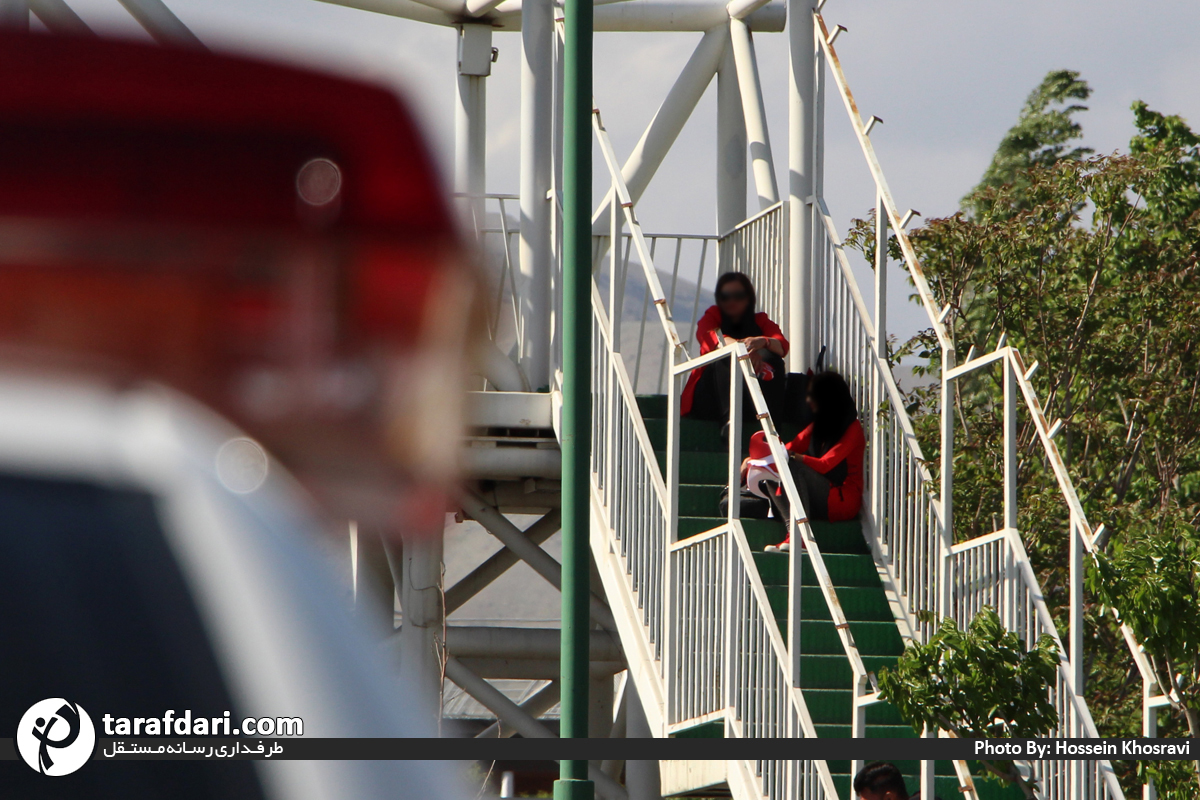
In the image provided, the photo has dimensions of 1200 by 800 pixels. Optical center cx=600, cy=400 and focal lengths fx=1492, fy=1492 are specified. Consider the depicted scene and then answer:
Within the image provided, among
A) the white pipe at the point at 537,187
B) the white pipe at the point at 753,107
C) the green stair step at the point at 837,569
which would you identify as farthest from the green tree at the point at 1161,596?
the white pipe at the point at 753,107

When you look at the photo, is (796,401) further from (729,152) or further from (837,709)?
(729,152)

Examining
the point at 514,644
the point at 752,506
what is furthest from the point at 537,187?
the point at 514,644

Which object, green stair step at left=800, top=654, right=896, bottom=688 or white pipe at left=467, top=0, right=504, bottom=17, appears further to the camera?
white pipe at left=467, top=0, right=504, bottom=17

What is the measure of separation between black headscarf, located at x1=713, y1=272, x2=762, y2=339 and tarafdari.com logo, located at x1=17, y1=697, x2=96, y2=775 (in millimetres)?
8875

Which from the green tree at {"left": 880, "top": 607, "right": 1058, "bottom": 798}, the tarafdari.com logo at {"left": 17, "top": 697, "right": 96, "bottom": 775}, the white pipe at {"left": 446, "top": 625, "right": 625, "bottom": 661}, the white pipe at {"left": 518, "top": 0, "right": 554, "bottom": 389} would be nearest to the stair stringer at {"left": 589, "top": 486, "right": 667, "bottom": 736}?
the white pipe at {"left": 518, "top": 0, "right": 554, "bottom": 389}

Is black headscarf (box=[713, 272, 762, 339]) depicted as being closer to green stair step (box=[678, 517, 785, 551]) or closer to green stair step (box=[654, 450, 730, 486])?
green stair step (box=[654, 450, 730, 486])

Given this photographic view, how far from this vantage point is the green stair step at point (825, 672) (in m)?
7.73

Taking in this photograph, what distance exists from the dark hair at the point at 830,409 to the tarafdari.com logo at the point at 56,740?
8.26m

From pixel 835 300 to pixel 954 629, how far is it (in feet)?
12.5

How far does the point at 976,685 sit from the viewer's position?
5.84 m

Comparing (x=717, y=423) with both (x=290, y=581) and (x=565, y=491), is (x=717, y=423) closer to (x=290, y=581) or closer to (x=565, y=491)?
(x=565, y=491)

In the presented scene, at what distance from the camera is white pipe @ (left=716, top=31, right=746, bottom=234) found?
12.2 meters

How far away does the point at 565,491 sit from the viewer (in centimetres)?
637

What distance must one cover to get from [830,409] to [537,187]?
9.17 feet
